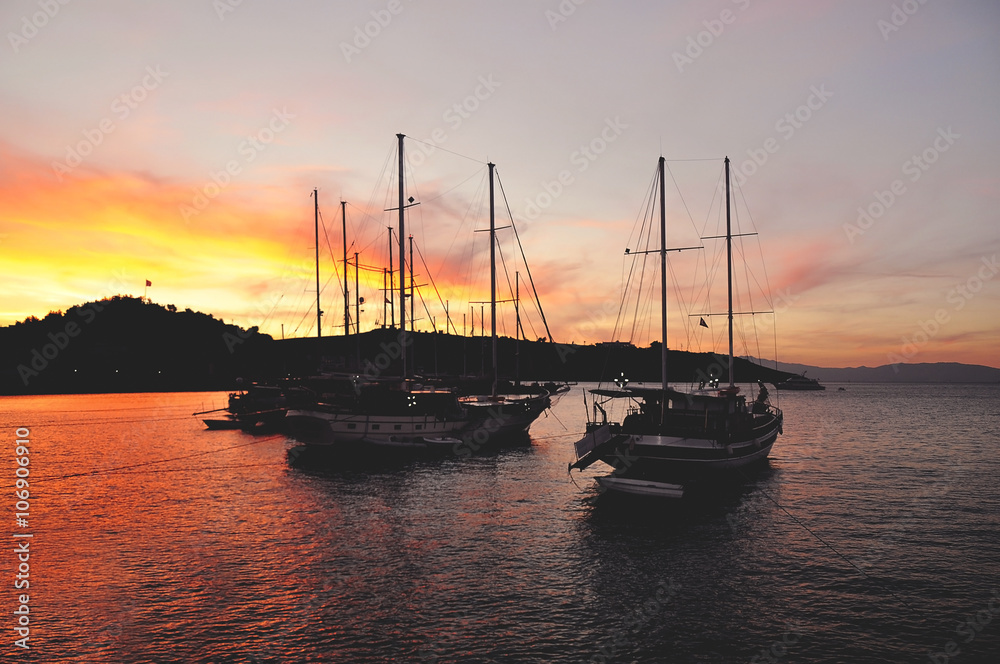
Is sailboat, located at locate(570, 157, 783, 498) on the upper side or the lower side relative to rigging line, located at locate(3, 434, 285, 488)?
upper

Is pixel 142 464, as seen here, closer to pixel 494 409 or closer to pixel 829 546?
pixel 494 409

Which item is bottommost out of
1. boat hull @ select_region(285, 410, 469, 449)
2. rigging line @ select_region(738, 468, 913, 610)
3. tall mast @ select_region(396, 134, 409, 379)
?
rigging line @ select_region(738, 468, 913, 610)

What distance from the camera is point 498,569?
21.7 metres

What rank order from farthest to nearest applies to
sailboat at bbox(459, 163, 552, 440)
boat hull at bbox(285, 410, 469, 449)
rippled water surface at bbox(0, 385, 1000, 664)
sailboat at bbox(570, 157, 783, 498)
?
sailboat at bbox(459, 163, 552, 440) → boat hull at bbox(285, 410, 469, 449) → sailboat at bbox(570, 157, 783, 498) → rippled water surface at bbox(0, 385, 1000, 664)

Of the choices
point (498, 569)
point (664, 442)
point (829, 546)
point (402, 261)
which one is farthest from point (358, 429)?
point (829, 546)

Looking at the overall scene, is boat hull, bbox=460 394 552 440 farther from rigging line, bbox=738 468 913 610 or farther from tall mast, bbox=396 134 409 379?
rigging line, bbox=738 468 913 610

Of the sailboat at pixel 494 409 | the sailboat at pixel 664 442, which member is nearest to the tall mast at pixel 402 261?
the sailboat at pixel 494 409

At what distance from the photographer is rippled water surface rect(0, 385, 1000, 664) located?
15914 millimetres

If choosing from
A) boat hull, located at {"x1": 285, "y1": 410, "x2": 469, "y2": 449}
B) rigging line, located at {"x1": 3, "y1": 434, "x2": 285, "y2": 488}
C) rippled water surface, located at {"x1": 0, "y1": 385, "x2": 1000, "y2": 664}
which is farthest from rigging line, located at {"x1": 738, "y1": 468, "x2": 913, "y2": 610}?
rigging line, located at {"x1": 3, "y1": 434, "x2": 285, "y2": 488}

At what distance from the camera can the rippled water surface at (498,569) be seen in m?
15.9

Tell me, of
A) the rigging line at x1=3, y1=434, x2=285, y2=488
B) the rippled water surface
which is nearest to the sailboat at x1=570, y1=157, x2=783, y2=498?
the rippled water surface

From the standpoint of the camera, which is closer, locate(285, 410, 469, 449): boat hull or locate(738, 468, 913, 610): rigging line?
locate(738, 468, 913, 610): rigging line

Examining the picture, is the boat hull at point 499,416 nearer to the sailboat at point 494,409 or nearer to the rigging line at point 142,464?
the sailboat at point 494,409

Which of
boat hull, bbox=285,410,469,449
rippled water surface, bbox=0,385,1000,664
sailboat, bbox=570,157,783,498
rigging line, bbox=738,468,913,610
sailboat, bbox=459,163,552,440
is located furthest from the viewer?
sailboat, bbox=459,163,552,440
